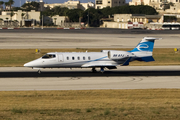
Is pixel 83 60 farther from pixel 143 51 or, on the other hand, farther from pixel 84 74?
pixel 143 51

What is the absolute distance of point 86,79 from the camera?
108ft

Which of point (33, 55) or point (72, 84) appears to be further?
point (33, 55)

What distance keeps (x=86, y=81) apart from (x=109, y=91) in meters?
5.40

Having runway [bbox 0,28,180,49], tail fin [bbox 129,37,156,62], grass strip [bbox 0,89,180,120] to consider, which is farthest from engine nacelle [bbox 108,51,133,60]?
runway [bbox 0,28,180,49]

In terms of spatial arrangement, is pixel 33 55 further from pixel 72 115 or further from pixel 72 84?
pixel 72 115

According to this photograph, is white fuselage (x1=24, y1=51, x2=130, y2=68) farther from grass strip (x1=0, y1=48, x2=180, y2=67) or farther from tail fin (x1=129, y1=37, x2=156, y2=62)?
grass strip (x1=0, y1=48, x2=180, y2=67)

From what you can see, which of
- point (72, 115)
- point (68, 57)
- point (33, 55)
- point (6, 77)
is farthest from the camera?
point (33, 55)

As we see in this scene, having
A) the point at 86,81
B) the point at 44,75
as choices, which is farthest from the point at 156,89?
the point at 44,75

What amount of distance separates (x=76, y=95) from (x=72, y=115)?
6.53 metres

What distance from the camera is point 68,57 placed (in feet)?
118

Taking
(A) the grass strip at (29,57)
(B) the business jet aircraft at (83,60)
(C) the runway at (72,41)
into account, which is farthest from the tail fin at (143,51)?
(C) the runway at (72,41)

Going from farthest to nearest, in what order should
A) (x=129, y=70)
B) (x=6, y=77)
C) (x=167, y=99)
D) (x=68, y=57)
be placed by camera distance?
(x=129, y=70) < (x=68, y=57) < (x=6, y=77) < (x=167, y=99)

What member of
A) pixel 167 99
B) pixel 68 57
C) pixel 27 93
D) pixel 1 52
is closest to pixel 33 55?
pixel 1 52

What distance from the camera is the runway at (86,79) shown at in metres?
29.2
